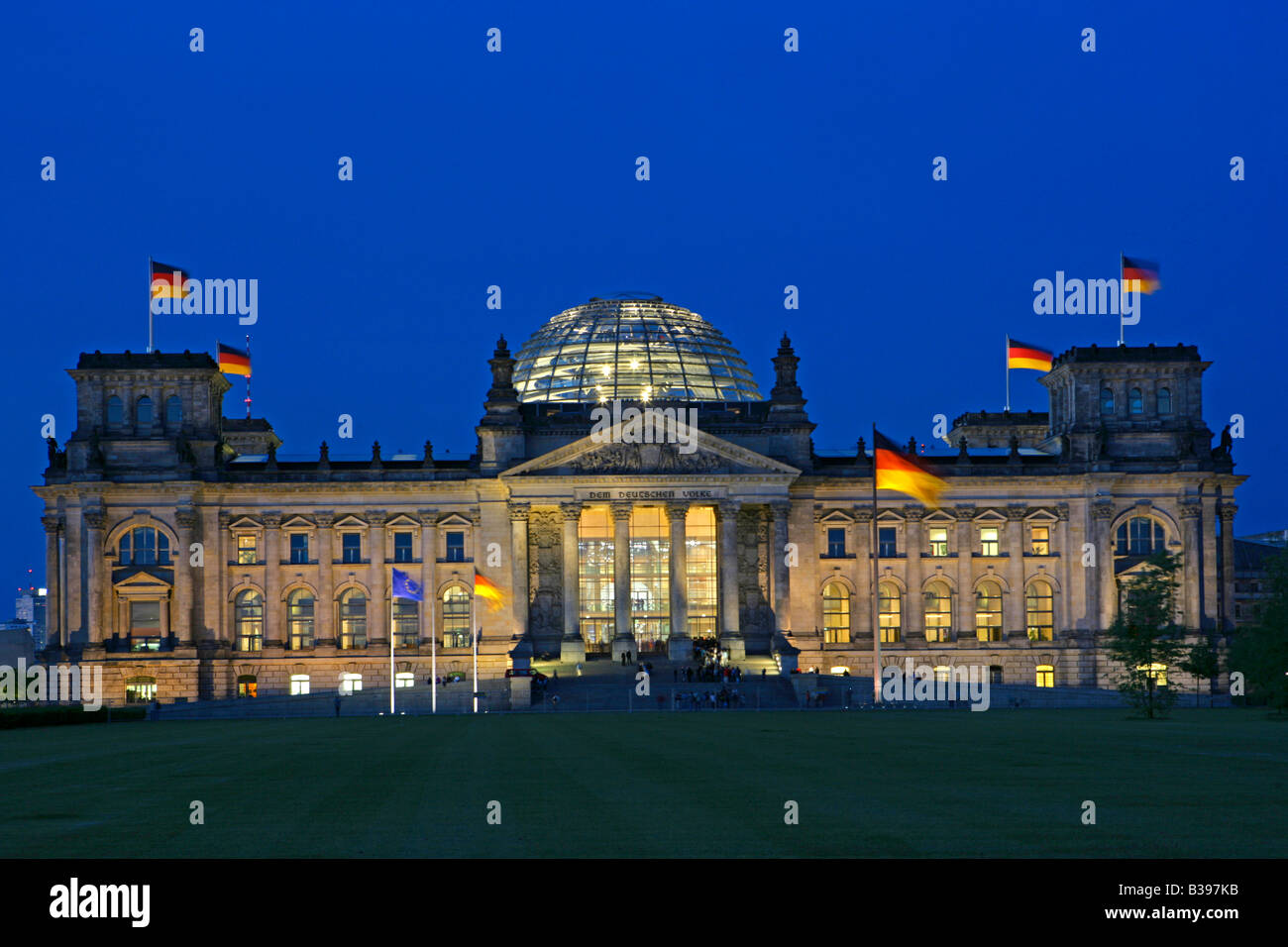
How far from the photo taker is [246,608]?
125188mm

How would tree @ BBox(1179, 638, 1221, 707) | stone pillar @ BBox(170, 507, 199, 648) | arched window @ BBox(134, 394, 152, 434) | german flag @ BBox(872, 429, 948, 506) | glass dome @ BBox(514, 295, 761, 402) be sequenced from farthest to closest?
glass dome @ BBox(514, 295, 761, 402) < arched window @ BBox(134, 394, 152, 434) < stone pillar @ BBox(170, 507, 199, 648) < tree @ BBox(1179, 638, 1221, 707) < german flag @ BBox(872, 429, 948, 506)

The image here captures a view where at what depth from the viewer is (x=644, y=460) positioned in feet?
392

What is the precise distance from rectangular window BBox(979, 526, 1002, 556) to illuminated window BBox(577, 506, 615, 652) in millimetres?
27056

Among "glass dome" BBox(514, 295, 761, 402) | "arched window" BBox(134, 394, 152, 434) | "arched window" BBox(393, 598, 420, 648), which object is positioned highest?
"glass dome" BBox(514, 295, 761, 402)

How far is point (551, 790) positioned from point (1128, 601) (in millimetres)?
54221

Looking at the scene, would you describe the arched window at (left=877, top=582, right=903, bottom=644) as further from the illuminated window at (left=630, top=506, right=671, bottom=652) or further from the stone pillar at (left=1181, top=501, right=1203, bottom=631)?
the stone pillar at (left=1181, top=501, right=1203, bottom=631)

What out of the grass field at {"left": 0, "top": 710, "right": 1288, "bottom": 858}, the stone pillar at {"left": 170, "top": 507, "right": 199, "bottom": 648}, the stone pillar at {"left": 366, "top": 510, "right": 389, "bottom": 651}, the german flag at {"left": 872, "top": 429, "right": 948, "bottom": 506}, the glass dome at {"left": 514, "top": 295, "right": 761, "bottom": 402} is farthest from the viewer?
the glass dome at {"left": 514, "top": 295, "right": 761, "bottom": 402}

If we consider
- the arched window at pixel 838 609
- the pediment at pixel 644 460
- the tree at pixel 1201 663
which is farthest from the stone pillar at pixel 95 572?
the tree at pixel 1201 663

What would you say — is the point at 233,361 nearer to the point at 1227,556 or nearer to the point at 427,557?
the point at 427,557

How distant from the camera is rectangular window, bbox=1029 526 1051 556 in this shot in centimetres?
12762

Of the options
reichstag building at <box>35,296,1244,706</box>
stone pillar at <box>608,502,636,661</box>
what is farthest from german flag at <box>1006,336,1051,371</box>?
stone pillar at <box>608,502,636,661</box>

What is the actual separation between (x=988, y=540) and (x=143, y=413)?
61.3 m
